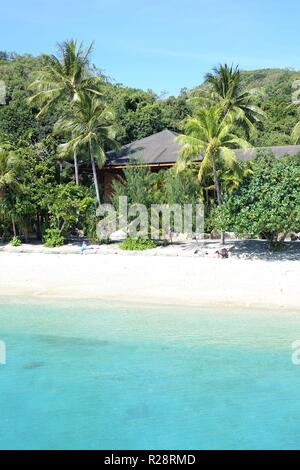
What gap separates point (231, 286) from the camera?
14.8 meters

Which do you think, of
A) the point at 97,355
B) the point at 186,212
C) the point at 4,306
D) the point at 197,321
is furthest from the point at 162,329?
the point at 186,212

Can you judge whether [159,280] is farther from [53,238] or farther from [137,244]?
[53,238]

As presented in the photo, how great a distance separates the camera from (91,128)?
2291 centimetres

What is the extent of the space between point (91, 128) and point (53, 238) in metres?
5.07

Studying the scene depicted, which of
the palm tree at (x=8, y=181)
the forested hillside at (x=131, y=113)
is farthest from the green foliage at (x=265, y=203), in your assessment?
the forested hillside at (x=131, y=113)

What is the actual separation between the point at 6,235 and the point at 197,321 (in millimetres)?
12614

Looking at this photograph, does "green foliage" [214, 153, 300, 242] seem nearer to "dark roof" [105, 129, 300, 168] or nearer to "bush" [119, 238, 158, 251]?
"bush" [119, 238, 158, 251]

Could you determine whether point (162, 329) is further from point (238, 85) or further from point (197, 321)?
point (238, 85)

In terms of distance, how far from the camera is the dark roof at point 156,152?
2632 cm

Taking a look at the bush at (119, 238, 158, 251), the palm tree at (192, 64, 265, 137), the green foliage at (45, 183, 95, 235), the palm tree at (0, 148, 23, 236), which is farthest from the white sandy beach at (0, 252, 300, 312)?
the palm tree at (192, 64, 265, 137)

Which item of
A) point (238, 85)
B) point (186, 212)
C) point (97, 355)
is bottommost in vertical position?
point (97, 355)

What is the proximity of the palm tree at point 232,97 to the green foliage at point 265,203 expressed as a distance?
944cm

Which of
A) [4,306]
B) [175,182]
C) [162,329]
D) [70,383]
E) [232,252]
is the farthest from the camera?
[175,182]

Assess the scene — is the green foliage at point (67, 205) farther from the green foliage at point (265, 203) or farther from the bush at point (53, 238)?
the green foliage at point (265, 203)
